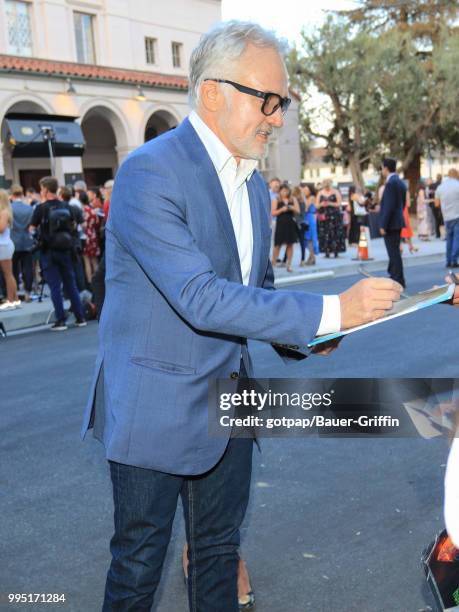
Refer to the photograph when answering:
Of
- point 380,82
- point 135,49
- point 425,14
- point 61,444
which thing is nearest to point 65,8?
point 135,49

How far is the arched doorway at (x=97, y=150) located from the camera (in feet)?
95.5

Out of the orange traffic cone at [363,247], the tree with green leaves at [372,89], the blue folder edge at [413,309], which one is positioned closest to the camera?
the blue folder edge at [413,309]

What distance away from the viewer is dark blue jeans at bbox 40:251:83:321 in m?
9.66

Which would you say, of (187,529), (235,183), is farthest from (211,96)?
(187,529)

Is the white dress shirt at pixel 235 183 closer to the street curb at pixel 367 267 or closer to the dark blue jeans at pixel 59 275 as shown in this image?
the dark blue jeans at pixel 59 275

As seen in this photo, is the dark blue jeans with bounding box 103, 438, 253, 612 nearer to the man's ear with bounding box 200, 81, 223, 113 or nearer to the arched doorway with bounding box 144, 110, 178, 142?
the man's ear with bounding box 200, 81, 223, 113

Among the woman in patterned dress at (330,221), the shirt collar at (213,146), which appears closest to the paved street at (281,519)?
the shirt collar at (213,146)

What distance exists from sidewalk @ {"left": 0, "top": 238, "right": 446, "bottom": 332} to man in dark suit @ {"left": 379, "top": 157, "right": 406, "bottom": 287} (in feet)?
4.99

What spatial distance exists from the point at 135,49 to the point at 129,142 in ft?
12.8

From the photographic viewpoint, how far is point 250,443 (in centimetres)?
222

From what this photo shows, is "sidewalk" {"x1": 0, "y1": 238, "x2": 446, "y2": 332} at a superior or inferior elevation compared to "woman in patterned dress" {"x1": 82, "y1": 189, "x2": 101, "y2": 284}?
inferior

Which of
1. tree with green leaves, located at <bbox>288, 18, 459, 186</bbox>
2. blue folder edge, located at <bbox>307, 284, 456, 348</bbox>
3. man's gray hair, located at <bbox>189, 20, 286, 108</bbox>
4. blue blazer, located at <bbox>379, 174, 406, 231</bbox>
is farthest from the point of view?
tree with green leaves, located at <bbox>288, 18, 459, 186</bbox>

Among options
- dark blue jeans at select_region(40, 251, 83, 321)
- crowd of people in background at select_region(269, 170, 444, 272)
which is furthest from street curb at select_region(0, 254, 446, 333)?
crowd of people in background at select_region(269, 170, 444, 272)

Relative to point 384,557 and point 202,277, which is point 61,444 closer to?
point 384,557
